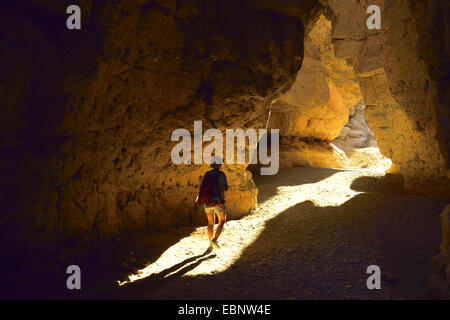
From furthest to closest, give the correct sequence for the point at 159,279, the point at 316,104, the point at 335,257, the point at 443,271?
the point at 316,104 → the point at 335,257 → the point at 159,279 → the point at 443,271

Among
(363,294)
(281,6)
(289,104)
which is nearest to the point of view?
(363,294)

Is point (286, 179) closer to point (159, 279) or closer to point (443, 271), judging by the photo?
point (159, 279)

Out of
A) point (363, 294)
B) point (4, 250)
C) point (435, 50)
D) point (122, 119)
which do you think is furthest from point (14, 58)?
point (435, 50)

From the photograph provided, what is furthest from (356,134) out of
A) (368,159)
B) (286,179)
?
(286,179)

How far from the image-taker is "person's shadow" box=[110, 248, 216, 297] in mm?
3021

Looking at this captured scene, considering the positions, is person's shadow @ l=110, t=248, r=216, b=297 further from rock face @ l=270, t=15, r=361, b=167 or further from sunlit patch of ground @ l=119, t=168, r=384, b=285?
rock face @ l=270, t=15, r=361, b=167

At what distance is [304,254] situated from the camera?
3891mm

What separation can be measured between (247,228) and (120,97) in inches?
125

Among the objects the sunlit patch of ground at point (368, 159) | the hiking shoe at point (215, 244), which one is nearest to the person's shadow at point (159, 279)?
the hiking shoe at point (215, 244)

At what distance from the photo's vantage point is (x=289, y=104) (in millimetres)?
10602

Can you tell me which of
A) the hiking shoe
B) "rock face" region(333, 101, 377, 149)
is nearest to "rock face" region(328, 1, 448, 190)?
the hiking shoe

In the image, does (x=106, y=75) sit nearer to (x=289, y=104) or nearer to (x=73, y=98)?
(x=73, y=98)

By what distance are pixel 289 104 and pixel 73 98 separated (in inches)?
337

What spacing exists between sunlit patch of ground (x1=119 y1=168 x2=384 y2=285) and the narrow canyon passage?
2 cm
